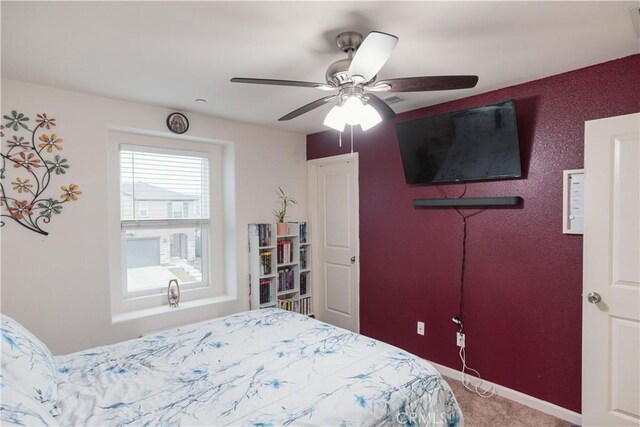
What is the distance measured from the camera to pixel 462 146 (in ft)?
8.81

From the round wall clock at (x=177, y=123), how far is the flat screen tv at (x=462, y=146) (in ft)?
6.34

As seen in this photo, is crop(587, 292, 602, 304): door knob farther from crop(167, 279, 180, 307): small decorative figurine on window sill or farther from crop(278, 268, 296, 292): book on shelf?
crop(167, 279, 180, 307): small decorative figurine on window sill

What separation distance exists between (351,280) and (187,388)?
2387mm

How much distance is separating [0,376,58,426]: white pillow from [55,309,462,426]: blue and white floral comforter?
0.53 ft

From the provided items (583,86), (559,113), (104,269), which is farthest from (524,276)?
(104,269)

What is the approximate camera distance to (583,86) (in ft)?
7.27

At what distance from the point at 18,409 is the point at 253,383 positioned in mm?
829

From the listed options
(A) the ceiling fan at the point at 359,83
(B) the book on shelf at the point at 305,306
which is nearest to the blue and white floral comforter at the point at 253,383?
(A) the ceiling fan at the point at 359,83

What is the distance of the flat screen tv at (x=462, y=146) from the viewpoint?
2.45 meters

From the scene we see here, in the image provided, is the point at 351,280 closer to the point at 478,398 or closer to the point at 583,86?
the point at 478,398

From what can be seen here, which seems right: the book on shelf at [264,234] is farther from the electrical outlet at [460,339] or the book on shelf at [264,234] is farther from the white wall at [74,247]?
the electrical outlet at [460,339]

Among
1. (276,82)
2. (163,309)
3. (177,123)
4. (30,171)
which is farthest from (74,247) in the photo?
(276,82)

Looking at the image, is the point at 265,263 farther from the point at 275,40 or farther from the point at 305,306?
the point at 275,40

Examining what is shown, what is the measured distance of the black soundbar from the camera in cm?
250
